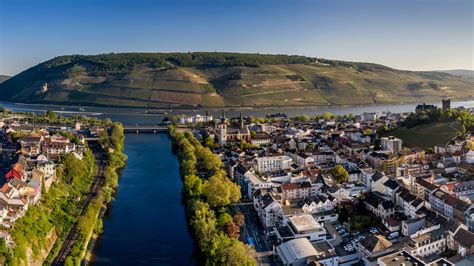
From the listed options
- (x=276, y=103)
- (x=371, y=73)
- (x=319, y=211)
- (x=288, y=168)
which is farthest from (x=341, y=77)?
(x=319, y=211)

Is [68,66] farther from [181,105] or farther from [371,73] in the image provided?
[371,73]

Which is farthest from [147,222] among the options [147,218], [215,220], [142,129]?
[142,129]

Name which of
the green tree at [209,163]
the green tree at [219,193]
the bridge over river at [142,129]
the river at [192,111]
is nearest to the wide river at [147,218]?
the green tree at [219,193]

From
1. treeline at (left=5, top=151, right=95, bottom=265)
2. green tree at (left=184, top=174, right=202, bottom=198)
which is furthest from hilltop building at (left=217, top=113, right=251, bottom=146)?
green tree at (left=184, top=174, right=202, bottom=198)

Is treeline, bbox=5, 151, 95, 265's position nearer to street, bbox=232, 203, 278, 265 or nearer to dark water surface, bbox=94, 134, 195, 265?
dark water surface, bbox=94, 134, 195, 265

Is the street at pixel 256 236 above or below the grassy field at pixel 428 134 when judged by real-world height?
below

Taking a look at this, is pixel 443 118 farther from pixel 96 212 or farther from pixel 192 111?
pixel 192 111

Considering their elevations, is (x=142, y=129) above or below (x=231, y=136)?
below

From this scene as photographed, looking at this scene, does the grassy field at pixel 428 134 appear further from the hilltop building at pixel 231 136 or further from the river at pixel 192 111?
the river at pixel 192 111
